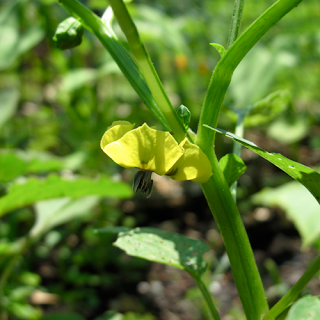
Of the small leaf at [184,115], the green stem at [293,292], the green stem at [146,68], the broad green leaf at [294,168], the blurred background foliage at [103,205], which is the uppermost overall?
the green stem at [146,68]

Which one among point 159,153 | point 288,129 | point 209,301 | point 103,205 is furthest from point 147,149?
point 288,129

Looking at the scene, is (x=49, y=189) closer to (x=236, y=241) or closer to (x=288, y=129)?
(x=236, y=241)

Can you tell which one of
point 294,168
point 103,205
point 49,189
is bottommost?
point 103,205

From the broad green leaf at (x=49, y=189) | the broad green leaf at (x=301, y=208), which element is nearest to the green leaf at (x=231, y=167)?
the broad green leaf at (x=49, y=189)

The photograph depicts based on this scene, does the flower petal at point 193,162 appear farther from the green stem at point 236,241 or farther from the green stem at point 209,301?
the green stem at point 209,301

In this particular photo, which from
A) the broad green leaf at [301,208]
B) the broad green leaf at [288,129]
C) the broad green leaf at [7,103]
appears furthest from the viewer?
the broad green leaf at [288,129]

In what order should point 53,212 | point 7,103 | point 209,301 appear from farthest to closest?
1. point 7,103
2. point 53,212
3. point 209,301

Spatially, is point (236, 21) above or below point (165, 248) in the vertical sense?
above
